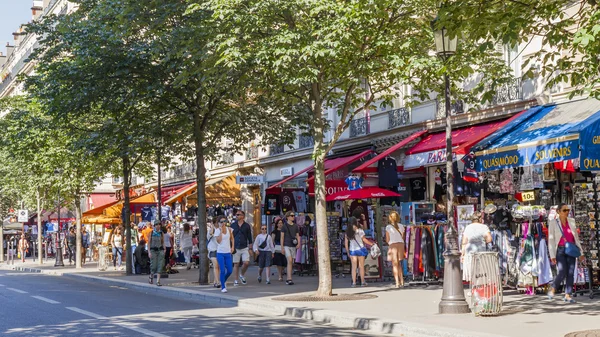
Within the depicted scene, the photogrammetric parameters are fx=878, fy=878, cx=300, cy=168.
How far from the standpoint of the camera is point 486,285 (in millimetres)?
13047

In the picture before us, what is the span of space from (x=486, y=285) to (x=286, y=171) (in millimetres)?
20810

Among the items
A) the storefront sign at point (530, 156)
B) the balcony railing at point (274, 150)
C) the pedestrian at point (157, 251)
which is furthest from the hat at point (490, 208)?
the balcony railing at point (274, 150)

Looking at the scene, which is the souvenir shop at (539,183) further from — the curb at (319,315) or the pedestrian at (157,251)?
the pedestrian at (157,251)

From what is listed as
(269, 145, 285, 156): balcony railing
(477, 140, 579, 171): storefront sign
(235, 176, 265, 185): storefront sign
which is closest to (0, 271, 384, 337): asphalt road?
(477, 140, 579, 171): storefront sign

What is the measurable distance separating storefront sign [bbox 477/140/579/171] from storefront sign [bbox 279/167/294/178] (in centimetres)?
1565

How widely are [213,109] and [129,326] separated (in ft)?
37.7

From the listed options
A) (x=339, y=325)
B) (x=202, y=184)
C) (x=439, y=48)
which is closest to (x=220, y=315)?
(x=339, y=325)

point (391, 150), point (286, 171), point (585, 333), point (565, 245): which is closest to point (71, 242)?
point (286, 171)

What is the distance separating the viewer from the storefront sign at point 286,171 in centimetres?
3328

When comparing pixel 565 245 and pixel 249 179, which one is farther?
pixel 249 179

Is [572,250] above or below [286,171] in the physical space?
below

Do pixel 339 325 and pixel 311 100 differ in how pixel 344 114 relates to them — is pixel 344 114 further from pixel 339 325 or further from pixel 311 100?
pixel 339 325

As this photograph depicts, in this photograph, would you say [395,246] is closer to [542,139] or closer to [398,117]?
[542,139]

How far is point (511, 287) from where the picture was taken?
1739 centimetres
